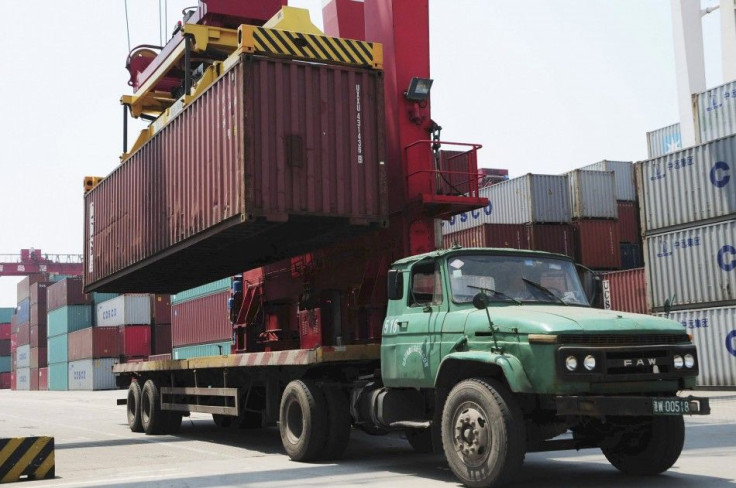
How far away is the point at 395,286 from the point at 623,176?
3057 centimetres

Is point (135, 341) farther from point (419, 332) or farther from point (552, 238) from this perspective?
point (419, 332)

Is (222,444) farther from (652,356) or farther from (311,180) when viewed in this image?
(652,356)

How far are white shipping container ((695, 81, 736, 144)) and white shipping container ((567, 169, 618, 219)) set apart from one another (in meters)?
8.84

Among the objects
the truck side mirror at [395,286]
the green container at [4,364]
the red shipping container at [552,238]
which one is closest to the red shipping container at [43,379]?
the green container at [4,364]

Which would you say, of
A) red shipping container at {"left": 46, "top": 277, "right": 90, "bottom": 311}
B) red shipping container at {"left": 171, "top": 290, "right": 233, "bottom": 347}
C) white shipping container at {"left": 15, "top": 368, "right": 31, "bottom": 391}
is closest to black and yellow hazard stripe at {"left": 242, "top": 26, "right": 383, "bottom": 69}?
red shipping container at {"left": 171, "top": 290, "right": 233, "bottom": 347}

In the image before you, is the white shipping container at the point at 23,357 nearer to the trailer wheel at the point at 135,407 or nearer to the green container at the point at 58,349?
the green container at the point at 58,349

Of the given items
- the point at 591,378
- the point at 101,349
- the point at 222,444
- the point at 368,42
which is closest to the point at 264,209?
the point at 368,42

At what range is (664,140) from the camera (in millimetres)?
37188

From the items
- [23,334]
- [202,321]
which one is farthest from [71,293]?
[202,321]

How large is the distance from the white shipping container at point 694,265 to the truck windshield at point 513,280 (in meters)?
13.5

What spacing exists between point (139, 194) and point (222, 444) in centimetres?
515

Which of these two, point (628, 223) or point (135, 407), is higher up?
point (628, 223)

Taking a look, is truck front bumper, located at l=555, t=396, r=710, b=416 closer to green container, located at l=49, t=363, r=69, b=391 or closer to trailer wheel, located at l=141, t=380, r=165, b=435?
trailer wheel, located at l=141, t=380, r=165, b=435

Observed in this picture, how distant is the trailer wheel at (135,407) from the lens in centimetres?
1666
